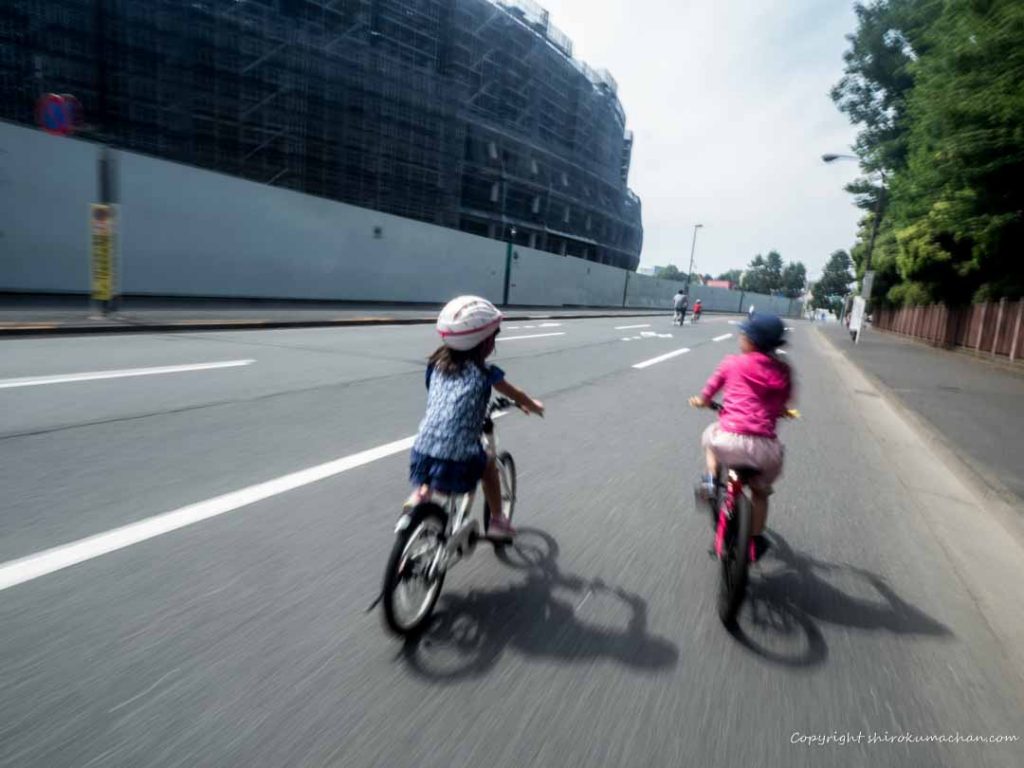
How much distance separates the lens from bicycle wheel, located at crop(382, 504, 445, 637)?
230 centimetres

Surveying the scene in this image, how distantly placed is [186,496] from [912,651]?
13.3 feet

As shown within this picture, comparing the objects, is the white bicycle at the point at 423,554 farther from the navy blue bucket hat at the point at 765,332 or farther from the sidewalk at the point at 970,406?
the sidewalk at the point at 970,406

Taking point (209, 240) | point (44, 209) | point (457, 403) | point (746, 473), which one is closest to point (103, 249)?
point (44, 209)

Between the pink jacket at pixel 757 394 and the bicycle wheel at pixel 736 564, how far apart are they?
42 centimetres

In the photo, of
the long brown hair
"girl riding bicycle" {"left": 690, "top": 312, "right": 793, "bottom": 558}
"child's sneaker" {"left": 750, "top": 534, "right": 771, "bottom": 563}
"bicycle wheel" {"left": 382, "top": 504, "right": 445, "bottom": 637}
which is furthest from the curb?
"child's sneaker" {"left": 750, "top": 534, "right": 771, "bottom": 563}

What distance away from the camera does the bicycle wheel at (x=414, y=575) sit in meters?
2.30

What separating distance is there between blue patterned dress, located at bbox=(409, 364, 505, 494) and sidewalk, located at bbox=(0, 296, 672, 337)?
32.6 ft

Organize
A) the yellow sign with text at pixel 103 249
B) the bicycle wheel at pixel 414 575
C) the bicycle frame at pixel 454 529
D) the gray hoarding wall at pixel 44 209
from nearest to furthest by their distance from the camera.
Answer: the bicycle wheel at pixel 414 575
the bicycle frame at pixel 454 529
the yellow sign with text at pixel 103 249
the gray hoarding wall at pixel 44 209

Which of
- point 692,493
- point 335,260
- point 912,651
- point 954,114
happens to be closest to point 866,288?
point 954,114

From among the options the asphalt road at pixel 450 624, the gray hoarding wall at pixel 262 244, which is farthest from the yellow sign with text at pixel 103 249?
the asphalt road at pixel 450 624

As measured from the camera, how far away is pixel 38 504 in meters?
3.42

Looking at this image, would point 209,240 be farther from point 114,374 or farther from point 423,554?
point 423,554

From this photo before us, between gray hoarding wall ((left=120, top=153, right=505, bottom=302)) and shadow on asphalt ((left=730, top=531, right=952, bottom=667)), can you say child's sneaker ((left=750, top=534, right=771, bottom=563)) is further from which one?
gray hoarding wall ((left=120, top=153, right=505, bottom=302))

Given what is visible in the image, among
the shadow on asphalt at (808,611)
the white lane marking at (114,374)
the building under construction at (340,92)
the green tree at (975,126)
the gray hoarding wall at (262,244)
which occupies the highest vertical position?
the building under construction at (340,92)
